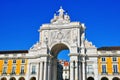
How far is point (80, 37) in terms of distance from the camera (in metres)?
66.6

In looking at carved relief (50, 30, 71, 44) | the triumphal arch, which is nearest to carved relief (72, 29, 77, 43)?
the triumphal arch

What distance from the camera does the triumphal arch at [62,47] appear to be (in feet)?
207

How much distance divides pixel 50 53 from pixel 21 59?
871cm

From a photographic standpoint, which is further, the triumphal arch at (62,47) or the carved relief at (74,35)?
the carved relief at (74,35)

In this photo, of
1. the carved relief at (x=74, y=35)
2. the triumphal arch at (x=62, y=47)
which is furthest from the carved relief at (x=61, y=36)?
the carved relief at (x=74, y=35)

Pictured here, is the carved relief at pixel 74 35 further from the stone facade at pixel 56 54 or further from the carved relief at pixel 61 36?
the carved relief at pixel 61 36

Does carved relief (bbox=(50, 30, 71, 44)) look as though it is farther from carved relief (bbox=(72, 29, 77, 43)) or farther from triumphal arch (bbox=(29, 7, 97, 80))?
carved relief (bbox=(72, 29, 77, 43))

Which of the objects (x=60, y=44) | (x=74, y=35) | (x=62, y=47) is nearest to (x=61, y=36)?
(x=60, y=44)

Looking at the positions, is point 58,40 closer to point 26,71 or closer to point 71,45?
point 71,45

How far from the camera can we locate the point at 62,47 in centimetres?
7050

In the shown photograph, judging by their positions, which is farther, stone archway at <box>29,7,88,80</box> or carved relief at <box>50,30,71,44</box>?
carved relief at <box>50,30,71,44</box>

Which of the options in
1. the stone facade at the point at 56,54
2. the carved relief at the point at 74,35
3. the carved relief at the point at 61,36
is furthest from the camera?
the carved relief at the point at 61,36

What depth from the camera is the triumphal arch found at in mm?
63125

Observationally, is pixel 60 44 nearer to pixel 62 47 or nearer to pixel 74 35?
pixel 62 47
